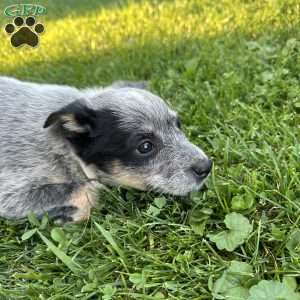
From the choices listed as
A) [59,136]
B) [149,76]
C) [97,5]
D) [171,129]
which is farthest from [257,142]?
[97,5]

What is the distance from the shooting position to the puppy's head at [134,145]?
397 cm

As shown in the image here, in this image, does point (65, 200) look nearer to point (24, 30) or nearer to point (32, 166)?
point (32, 166)

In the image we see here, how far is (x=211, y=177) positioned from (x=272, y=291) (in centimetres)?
123

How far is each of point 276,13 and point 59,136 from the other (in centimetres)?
348

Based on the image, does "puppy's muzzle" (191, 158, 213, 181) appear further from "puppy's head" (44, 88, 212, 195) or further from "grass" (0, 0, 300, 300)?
"grass" (0, 0, 300, 300)

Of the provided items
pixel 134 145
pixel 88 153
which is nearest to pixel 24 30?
pixel 88 153

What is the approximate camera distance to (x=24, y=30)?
227 inches

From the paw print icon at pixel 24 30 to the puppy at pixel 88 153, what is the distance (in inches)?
53.8

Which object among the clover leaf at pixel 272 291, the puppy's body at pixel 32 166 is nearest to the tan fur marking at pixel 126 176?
the puppy's body at pixel 32 166

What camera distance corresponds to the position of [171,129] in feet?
13.7

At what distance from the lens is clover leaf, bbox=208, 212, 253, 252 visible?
11.2 ft

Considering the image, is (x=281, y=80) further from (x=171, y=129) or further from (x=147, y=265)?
(x=147, y=265)

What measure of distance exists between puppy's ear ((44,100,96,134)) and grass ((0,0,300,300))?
0.58 meters

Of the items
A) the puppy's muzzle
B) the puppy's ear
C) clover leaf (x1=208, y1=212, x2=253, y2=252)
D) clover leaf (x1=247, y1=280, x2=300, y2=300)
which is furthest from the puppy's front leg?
clover leaf (x1=247, y1=280, x2=300, y2=300)
